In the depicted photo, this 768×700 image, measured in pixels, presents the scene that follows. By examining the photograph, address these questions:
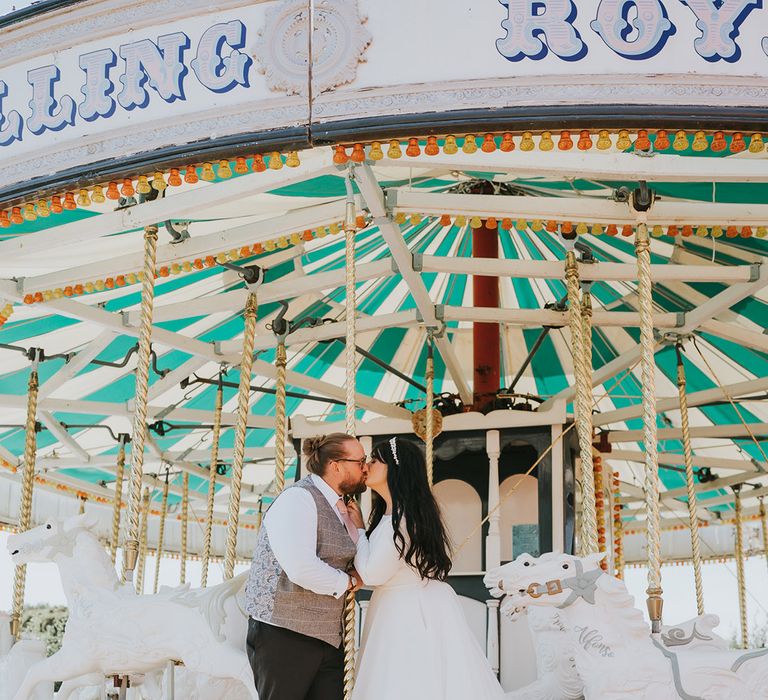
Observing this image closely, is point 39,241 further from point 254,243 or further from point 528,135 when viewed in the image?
point 528,135

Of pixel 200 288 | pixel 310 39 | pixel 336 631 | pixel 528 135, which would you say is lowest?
pixel 336 631

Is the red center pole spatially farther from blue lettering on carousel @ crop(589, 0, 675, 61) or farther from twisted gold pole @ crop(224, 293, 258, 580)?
blue lettering on carousel @ crop(589, 0, 675, 61)

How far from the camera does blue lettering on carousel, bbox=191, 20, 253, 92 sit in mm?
3646

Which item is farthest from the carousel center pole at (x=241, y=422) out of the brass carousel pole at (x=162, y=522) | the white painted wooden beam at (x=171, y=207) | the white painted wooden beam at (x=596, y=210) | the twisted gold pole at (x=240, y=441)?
the brass carousel pole at (x=162, y=522)

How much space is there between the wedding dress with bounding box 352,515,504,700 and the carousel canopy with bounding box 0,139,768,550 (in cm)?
143

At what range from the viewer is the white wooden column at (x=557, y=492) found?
6375 millimetres

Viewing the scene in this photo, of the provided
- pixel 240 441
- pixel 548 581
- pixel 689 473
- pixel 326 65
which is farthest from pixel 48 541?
pixel 689 473

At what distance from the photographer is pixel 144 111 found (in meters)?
3.76

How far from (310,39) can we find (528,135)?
0.82m

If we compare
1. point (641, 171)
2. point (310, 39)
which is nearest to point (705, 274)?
point (641, 171)

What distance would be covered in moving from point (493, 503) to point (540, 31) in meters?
3.78

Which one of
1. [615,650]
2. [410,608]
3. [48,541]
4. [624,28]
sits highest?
[624,28]

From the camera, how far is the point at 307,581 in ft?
10.2

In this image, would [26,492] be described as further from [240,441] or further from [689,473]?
[689,473]
